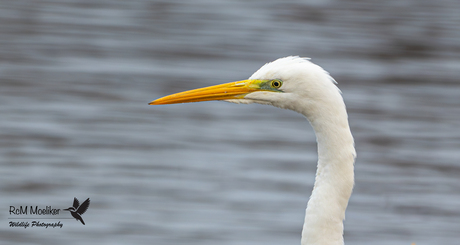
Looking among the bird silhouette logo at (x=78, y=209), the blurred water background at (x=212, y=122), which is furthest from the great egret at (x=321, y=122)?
the bird silhouette logo at (x=78, y=209)

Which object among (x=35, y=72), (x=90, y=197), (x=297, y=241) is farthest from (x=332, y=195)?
(x=35, y=72)

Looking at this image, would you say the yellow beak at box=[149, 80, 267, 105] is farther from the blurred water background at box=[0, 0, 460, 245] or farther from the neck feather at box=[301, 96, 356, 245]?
the blurred water background at box=[0, 0, 460, 245]

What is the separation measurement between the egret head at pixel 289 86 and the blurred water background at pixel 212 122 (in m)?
3.69

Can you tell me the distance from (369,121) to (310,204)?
667 centimetres

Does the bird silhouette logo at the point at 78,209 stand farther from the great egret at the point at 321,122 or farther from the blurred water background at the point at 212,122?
the great egret at the point at 321,122

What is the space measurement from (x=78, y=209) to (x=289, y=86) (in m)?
4.87

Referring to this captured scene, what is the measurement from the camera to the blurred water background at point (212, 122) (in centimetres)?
855

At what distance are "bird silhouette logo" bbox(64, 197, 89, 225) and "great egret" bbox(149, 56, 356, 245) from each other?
174 inches

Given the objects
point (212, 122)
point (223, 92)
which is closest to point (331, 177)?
point (223, 92)

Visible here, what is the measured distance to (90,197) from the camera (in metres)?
8.91

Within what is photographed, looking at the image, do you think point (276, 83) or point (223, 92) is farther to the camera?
point (223, 92)

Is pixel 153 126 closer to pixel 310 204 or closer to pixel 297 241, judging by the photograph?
pixel 297 241

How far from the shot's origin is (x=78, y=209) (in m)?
8.59

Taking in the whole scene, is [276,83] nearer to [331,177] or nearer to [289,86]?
[289,86]
